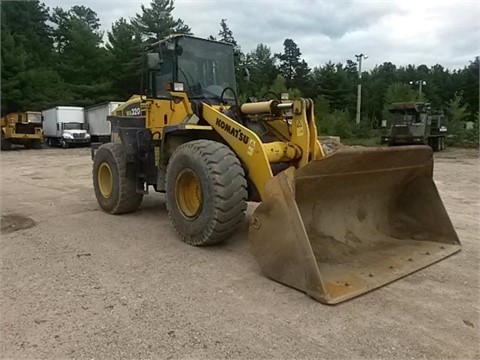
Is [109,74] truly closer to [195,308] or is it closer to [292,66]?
[292,66]

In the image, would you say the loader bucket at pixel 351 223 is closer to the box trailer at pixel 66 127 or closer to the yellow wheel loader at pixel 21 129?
the box trailer at pixel 66 127

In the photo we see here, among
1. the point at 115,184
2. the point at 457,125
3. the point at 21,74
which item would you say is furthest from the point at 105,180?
the point at 21,74

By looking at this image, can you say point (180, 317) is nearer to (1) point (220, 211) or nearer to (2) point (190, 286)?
(2) point (190, 286)

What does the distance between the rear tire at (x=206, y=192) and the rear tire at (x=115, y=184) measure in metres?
1.61

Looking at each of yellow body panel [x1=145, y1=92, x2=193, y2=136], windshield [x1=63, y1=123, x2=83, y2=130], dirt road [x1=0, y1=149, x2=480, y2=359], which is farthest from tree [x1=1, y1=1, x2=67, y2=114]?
dirt road [x1=0, y1=149, x2=480, y2=359]

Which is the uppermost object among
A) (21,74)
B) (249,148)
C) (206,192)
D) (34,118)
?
(21,74)

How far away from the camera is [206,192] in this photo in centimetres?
439

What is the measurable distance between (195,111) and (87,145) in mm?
24437

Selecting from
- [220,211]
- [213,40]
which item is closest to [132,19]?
[213,40]

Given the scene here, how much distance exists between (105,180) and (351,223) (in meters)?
4.05

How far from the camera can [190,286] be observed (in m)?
3.70

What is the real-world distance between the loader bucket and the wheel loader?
0.04 feet

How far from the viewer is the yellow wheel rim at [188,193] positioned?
188 inches

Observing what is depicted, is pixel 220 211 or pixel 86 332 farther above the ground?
pixel 220 211
